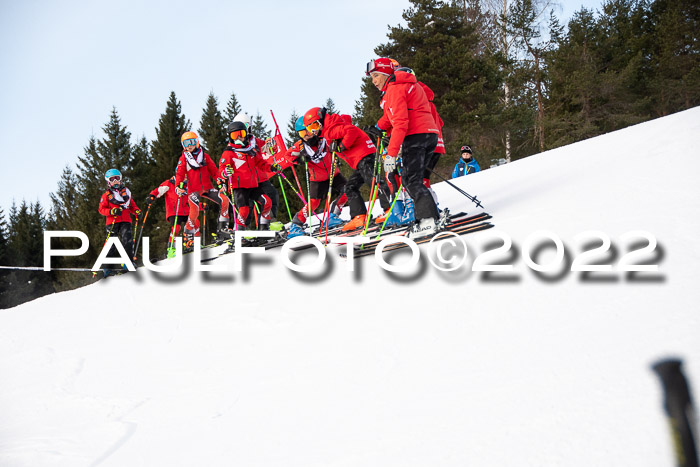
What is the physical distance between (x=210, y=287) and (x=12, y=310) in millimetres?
2553

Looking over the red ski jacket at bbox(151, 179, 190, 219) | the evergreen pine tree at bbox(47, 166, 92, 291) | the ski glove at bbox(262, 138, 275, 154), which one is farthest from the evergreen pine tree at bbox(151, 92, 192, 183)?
the ski glove at bbox(262, 138, 275, 154)

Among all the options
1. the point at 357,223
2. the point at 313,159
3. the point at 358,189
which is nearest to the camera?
the point at 357,223

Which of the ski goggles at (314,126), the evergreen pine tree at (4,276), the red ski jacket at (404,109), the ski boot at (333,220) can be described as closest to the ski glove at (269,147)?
the ski goggles at (314,126)

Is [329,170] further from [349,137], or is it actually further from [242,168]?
[242,168]

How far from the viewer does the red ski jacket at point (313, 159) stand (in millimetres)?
7484

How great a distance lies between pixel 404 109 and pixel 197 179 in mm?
5278

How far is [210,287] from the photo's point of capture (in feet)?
18.3

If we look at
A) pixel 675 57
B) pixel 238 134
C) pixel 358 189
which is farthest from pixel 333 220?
pixel 675 57

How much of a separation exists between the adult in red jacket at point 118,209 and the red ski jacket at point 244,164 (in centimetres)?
226

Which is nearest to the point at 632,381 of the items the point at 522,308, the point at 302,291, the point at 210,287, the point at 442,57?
the point at 522,308

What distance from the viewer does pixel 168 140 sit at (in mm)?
32094

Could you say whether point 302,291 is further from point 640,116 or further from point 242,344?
point 640,116

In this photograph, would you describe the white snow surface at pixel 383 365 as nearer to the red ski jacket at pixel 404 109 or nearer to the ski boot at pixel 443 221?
the ski boot at pixel 443 221

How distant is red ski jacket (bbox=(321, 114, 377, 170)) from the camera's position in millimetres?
6926
